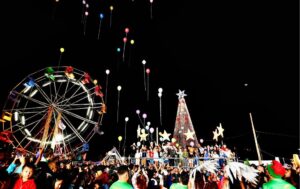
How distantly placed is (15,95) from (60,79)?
8.94ft

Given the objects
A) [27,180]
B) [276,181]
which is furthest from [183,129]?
[27,180]

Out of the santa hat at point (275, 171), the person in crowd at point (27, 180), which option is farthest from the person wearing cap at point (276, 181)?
the person in crowd at point (27, 180)

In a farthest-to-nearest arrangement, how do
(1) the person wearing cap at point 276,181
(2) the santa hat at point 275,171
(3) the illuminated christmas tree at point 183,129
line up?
(3) the illuminated christmas tree at point 183,129 → (2) the santa hat at point 275,171 → (1) the person wearing cap at point 276,181

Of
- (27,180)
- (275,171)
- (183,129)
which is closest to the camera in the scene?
(27,180)

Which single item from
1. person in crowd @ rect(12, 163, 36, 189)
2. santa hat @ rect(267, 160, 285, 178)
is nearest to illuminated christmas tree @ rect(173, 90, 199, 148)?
santa hat @ rect(267, 160, 285, 178)

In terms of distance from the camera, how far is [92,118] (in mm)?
14586

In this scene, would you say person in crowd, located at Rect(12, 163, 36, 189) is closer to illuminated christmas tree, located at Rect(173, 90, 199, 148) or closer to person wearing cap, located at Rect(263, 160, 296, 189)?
person wearing cap, located at Rect(263, 160, 296, 189)

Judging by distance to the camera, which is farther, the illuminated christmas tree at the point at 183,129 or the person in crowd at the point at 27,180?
the illuminated christmas tree at the point at 183,129

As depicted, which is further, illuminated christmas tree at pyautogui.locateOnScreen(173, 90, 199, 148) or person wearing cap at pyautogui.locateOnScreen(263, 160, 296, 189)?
illuminated christmas tree at pyautogui.locateOnScreen(173, 90, 199, 148)

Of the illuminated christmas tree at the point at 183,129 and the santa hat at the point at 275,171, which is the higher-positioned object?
the illuminated christmas tree at the point at 183,129

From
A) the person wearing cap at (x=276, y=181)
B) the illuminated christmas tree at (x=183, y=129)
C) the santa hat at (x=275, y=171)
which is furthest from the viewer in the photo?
the illuminated christmas tree at (x=183, y=129)

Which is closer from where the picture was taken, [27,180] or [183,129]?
[27,180]

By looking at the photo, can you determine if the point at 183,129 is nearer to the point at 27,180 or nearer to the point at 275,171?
the point at 275,171

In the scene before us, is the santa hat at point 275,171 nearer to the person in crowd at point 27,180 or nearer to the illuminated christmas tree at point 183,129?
the person in crowd at point 27,180
